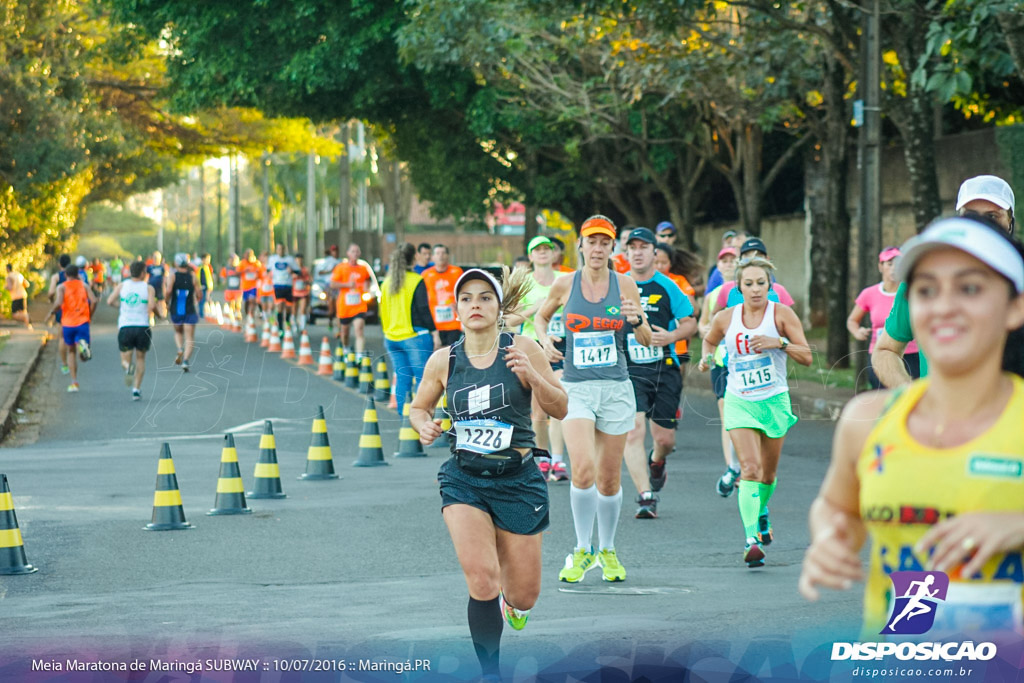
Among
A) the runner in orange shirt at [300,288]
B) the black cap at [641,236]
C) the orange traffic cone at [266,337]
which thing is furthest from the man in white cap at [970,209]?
the runner in orange shirt at [300,288]

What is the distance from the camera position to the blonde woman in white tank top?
29.0 ft

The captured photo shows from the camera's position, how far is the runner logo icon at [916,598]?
9.11 ft

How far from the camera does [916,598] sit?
283 cm

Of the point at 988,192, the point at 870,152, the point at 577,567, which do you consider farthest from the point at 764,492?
the point at 870,152

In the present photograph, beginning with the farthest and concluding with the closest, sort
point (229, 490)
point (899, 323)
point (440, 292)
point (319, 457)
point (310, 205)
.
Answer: point (310, 205) → point (440, 292) → point (319, 457) → point (229, 490) → point (899, 323)

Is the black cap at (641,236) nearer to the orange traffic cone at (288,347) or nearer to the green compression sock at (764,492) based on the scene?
the green compression sock at (764,492)

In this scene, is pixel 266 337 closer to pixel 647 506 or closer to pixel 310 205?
pixel 647 506

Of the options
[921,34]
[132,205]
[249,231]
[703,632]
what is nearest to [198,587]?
[703,632]

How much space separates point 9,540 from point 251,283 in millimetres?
25377

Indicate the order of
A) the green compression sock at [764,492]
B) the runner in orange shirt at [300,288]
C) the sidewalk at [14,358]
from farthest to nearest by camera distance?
the runner in orange shirt at [300,288], the sidewalk at [14,358], the green compression sock at [764,492]

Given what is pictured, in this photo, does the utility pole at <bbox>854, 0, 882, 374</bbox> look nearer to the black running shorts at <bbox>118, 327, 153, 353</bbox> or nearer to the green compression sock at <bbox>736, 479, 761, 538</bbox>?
the green compression sock at <bbox>736, 479, 761, 538</bbox>

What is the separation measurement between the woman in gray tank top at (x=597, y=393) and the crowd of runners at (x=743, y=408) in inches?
0.4

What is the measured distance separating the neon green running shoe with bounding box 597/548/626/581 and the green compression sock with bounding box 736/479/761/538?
0.84 metres

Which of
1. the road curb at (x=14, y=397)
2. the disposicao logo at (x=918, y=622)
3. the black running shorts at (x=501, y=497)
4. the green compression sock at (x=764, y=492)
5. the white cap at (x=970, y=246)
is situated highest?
the white cap at (x=970, y=246)
